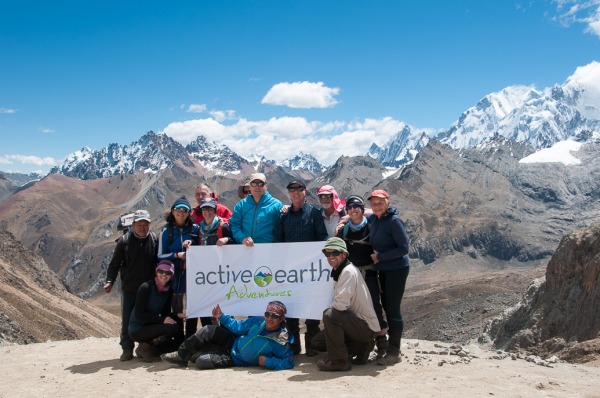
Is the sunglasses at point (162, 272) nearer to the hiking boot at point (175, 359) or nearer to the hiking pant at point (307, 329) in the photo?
the hiking boot at point (175, 359)

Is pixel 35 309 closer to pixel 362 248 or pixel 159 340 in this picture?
pixel 159 340

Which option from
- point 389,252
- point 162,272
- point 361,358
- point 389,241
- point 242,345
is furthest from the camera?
point 162,272

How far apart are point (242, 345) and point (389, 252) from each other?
121 inches

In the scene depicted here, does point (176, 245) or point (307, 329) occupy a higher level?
point (176, 245)

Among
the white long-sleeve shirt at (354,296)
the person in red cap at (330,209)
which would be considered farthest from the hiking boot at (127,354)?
the person in red cap at (330,209)

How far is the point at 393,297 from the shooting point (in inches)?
371

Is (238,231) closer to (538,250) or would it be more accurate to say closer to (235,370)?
(235,370)

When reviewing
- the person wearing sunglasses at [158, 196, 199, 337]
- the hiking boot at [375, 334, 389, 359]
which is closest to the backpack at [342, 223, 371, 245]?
the hiking boot at [375, 334, 389, 359]

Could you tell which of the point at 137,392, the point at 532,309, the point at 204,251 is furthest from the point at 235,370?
the point at 532,309

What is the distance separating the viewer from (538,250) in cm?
17538

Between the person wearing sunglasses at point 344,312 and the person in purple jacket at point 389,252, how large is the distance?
0.60 meters

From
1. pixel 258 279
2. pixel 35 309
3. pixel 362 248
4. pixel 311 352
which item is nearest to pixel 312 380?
pixel 311 352

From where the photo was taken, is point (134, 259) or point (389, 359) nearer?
point (389, 359)

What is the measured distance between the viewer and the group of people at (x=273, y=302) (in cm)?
897
